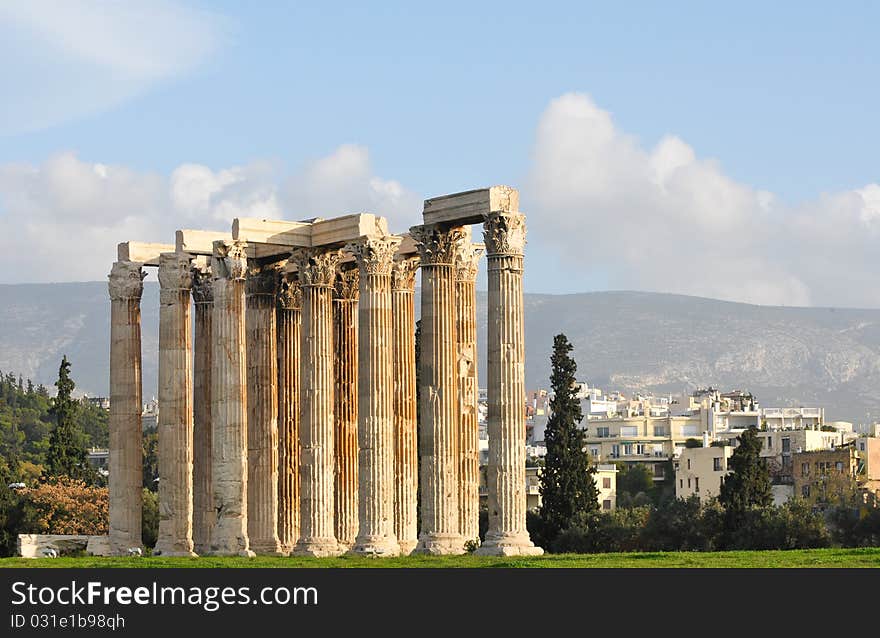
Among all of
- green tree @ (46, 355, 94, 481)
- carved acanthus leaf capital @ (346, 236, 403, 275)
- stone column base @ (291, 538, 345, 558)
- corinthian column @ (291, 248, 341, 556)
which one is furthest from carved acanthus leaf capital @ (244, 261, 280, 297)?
green tree @ (46, 355, 94, 481)

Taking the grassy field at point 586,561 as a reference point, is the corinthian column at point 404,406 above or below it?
above

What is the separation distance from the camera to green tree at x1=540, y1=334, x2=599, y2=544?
315 ft

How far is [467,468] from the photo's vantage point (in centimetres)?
6506

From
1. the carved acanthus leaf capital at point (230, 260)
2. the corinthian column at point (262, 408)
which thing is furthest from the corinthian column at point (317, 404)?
the corinthian column at point (262, 408)

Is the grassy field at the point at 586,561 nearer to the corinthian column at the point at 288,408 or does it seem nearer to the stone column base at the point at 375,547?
the stone column base at the point at 375,547

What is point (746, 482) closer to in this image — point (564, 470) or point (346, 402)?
point (564, 470)

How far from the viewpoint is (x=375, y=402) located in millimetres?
66125

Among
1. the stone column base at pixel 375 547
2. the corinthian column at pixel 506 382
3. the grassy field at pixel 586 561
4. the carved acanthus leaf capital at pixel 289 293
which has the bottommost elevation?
the grassy field at pixel 586 561

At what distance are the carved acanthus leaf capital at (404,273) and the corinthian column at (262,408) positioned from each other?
20.6 ft

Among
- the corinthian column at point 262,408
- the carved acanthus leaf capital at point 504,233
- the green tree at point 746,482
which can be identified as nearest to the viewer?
the carved acanthus leaf capital at point 504,233

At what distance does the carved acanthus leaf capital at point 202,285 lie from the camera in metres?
73.4
